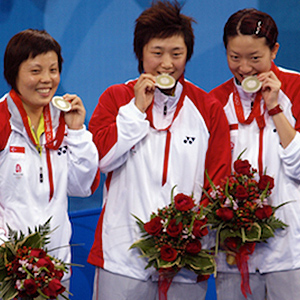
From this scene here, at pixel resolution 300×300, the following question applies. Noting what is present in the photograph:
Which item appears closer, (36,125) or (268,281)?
(36,125)

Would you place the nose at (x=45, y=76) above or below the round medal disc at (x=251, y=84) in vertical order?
below

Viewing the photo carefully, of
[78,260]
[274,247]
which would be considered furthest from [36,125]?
[78,260]

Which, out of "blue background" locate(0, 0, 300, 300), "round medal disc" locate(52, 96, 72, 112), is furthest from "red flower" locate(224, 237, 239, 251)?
"blue background" locate(0, 0, 300, 300)

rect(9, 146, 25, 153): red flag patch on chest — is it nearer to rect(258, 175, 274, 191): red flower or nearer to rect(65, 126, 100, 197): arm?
rect(65, 126, 100, 197): arm

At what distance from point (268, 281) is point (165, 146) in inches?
32.8

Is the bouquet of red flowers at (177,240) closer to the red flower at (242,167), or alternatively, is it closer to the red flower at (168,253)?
the red flower at (168,253)

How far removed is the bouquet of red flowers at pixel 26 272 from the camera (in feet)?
8.13

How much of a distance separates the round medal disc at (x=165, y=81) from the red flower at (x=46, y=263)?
976mm

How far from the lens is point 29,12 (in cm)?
432

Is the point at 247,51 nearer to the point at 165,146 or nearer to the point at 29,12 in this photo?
the point at 165,146

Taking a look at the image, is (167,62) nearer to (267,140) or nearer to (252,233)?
(267,140)

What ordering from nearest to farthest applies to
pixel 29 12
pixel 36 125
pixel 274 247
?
pixel 36 125 → pixel 274 247 → pixel 29 12

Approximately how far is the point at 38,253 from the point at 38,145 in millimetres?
510

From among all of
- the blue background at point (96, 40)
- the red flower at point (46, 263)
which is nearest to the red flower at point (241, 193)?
the red flower at point (46, 263)
